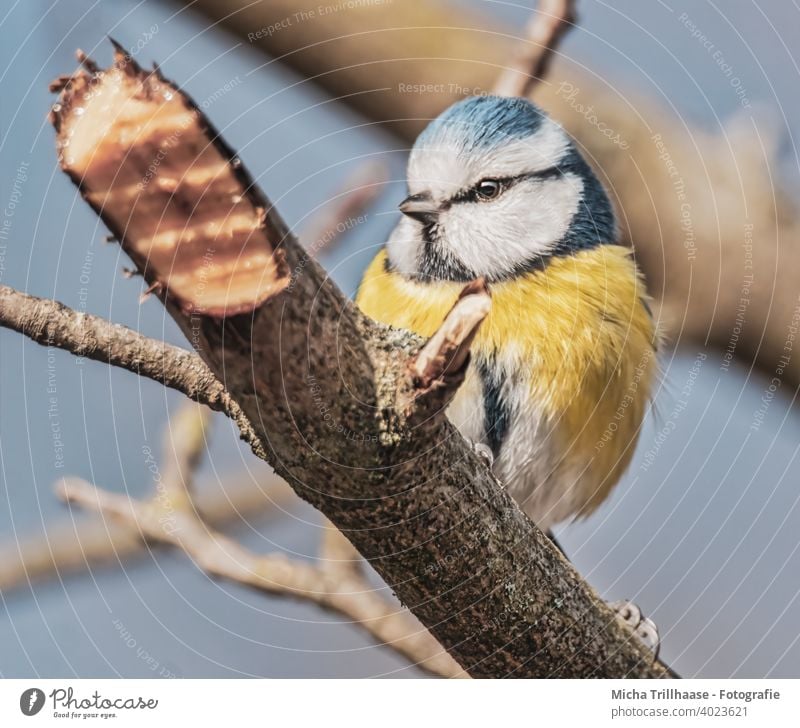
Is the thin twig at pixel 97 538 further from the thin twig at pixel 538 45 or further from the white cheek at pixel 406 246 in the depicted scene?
the thin twig at pixel 538 45

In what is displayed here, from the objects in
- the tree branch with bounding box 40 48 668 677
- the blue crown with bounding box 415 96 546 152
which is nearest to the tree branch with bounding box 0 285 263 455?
the tree branch with bounding box 40 48 668 677

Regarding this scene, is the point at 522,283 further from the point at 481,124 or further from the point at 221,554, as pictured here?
the point at 221,554

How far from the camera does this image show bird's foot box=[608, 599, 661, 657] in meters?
0.80

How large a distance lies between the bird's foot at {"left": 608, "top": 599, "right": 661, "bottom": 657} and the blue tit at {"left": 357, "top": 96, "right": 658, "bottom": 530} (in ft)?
0.47

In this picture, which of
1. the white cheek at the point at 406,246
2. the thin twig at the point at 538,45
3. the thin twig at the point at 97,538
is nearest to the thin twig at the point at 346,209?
the white cheek at the point at 406,246

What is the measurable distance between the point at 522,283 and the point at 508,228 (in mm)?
52

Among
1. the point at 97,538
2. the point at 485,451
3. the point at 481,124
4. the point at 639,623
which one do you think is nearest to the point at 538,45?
the point at 481,124

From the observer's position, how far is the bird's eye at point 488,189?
83 centimetres

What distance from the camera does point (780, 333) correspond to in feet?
3.01

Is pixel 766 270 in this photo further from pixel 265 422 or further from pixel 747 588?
pixel 265 422

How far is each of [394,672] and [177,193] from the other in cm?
51
